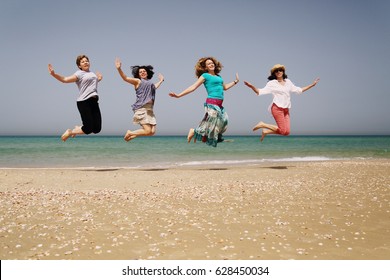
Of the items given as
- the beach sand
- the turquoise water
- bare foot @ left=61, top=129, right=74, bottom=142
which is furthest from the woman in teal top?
the turquoise water

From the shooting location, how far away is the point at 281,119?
8109mm

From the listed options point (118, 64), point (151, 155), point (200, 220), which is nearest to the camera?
point (118, 64)

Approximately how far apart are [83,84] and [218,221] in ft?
18.8

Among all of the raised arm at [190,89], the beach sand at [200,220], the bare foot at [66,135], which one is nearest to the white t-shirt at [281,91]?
the raised arm at [190,89]

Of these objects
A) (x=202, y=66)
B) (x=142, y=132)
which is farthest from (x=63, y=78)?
(x=202, y=66)

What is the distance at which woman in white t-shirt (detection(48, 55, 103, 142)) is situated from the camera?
6.61 meters

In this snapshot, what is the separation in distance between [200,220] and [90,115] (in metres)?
5.23

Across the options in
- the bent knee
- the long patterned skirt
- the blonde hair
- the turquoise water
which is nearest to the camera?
the long patterned skirt

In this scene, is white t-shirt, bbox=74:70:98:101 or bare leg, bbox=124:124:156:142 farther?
bare leg, bbox=124:124:156:142

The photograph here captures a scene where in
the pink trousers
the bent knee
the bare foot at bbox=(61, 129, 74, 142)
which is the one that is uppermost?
the pink trousers

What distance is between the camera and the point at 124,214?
1126cm

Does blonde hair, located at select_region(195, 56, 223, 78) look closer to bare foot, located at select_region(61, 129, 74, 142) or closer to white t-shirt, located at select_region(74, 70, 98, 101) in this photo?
white t-shirt, located at select_region(74, 70, 98, 101)

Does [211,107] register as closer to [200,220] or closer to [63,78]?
[63,78]

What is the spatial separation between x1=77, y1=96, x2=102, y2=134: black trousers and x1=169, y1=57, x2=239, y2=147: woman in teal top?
6.28 ft
